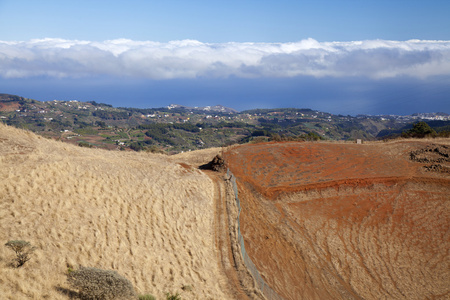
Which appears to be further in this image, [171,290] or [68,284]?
[171,290]

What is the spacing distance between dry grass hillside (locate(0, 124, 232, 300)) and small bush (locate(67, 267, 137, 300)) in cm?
50

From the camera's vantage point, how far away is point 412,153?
3662 centimetres

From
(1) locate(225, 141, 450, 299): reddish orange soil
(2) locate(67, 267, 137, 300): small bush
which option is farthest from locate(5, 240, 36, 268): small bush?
(1) locate(225, 141, 450, 299): reddish orange soil

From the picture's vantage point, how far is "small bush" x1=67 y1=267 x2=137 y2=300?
386 inches

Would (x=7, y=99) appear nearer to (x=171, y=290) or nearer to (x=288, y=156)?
(x=288, y=156)

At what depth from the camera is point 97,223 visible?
14.6 metres

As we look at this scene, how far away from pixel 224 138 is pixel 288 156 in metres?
69.4

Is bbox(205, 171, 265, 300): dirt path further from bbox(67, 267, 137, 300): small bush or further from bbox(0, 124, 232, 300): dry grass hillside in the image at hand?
→ bbox(67, 267, 137, 300): small bush

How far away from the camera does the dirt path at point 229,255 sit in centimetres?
1434

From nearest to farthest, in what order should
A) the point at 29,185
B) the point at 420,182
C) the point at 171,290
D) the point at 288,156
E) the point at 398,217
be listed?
the point at 171,290, the point at 29,185, the point at 398,217, the point at 420,182, the point at 288,156

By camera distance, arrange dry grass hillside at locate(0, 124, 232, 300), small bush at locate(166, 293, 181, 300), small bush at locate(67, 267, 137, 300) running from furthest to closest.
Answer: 1. small bush at locate(166, 293, 181, 300)
2. dry grass hillside at locate(0, 124, 232, 300)
3. small bush at locate(67, 267, 137, 300)

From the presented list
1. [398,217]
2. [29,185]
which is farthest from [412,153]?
[29,185]

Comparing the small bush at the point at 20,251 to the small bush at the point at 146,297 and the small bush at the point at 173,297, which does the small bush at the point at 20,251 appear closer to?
the small bush at the point at 146,297

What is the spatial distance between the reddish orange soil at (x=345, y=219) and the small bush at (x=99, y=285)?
8.82m
